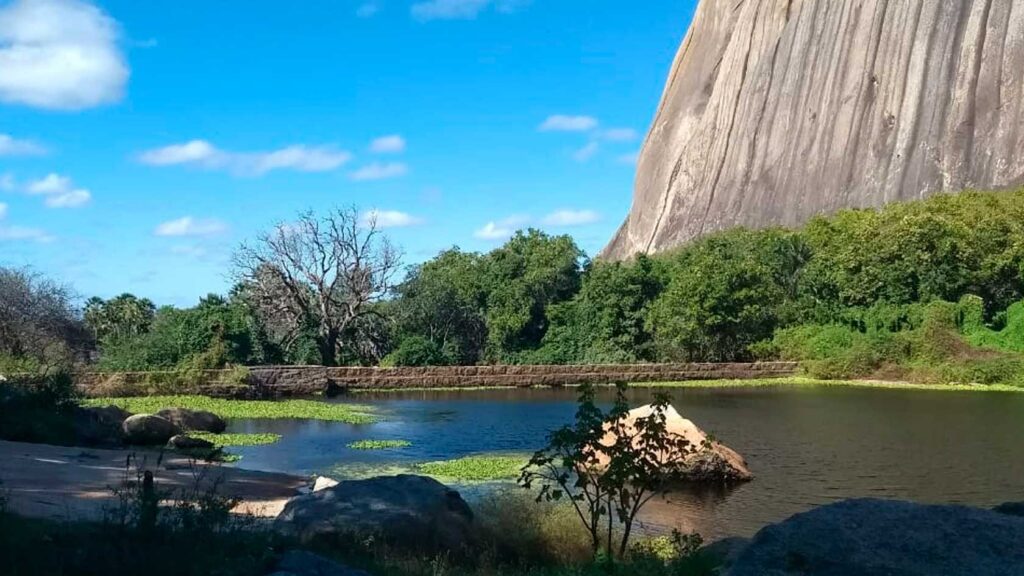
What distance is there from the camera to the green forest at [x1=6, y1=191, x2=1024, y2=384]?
40.3 metres

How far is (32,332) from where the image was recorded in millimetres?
32469

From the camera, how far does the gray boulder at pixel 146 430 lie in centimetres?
1995

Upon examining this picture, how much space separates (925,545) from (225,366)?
33.7 metres

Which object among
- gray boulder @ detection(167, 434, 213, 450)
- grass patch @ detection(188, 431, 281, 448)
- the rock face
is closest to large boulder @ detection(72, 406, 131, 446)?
gray boulder @ detection(167, 434, 213, 450)

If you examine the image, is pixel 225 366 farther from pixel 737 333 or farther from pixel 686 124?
pixel 686 124

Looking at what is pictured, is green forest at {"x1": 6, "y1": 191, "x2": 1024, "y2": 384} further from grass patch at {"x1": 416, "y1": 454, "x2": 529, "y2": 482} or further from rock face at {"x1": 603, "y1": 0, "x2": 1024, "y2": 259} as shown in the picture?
grass patch at {"x1": 416, "y1": 454, "x2": 529, "y2": 482}

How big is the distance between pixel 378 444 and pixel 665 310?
28429 millimetres

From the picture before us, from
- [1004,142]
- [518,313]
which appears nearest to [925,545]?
[518,313]

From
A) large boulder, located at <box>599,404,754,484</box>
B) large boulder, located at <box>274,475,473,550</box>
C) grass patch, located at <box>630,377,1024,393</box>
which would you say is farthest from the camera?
grass patch, located at <box>630,377,1024,393</box>

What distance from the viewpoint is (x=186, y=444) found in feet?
62.0

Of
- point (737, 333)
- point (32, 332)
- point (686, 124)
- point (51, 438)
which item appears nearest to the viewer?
point (51, 438)

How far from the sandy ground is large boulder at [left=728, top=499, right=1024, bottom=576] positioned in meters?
6.02

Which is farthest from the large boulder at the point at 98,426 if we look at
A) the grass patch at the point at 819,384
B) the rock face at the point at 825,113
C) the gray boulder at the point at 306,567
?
the rock face at the point at 825,113

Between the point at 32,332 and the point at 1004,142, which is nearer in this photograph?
the point at 32,332
